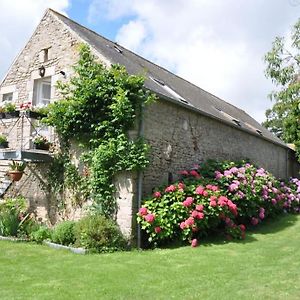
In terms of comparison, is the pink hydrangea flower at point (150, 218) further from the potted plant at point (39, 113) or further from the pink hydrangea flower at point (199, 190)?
the potted plant at point (39, 113)

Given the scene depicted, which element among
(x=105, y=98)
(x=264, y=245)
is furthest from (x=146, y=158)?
(x=264, y=245)

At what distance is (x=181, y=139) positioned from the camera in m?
11.5

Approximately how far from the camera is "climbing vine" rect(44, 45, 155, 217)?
9.23 meters

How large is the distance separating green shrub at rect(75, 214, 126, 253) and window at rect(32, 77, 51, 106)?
4524 mm

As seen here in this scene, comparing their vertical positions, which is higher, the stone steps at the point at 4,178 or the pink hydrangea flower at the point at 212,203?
the stone steps at the point at 4,178

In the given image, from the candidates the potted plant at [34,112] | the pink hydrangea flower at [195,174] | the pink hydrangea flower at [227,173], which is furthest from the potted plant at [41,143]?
the pink hydrangea flower at [227,173]

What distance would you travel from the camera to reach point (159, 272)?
6.59 meters

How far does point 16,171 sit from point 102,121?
2.87 meters

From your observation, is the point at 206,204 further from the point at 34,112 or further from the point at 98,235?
the point at 34,112

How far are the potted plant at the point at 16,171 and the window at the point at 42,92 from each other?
2074mm

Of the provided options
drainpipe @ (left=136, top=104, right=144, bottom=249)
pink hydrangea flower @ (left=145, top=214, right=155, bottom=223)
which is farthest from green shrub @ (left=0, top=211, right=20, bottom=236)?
pink hydrangea flower @ (left=145, top=214, right=155, bottom=223)

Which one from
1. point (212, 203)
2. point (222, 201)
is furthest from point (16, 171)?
point (222, 201)

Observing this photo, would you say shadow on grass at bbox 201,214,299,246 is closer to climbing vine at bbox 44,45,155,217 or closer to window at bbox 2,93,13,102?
climbing vine at bbox 44,45,155,217

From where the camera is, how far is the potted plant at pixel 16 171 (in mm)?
10391
